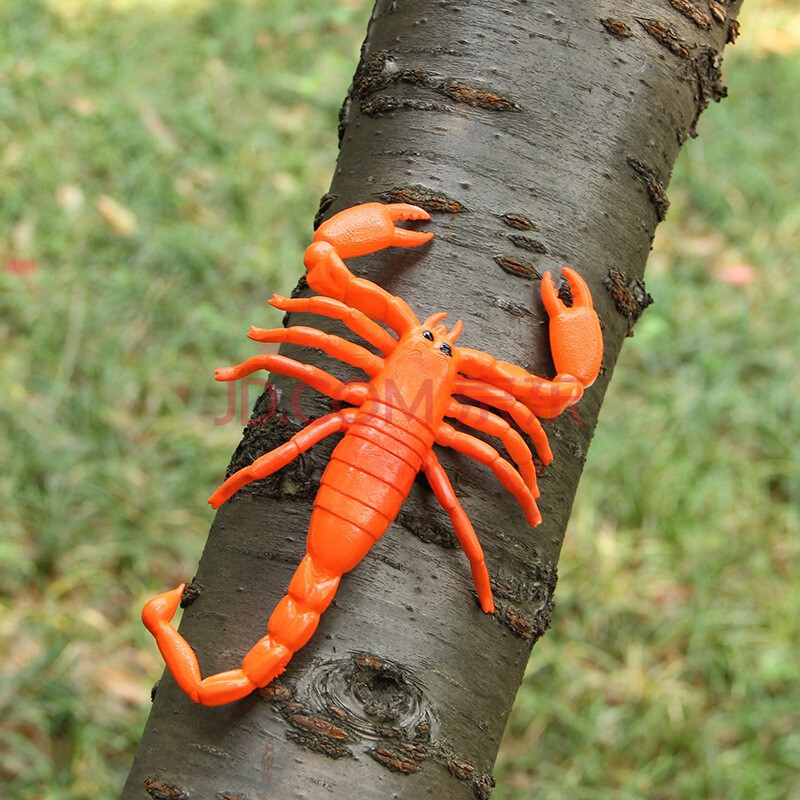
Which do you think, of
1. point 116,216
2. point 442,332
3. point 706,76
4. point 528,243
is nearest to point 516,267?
point 528,243

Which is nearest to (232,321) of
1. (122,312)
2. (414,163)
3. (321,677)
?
(122,312)

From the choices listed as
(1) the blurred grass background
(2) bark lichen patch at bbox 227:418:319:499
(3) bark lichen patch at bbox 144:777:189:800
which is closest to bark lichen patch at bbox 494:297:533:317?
(2) bark lichen patch at bbox 227:418:319:499

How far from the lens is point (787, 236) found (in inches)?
186

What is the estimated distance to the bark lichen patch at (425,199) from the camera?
1326mm

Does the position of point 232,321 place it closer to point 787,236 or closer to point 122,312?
point 122,312

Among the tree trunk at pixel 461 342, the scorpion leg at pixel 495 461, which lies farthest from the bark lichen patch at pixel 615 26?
the scorpion leg at pixel 495 461

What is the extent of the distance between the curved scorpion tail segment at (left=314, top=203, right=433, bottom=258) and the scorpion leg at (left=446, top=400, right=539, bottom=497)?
0.25 metres

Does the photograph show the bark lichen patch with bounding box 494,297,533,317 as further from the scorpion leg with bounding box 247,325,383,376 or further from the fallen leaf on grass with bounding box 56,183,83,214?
the fallen leaf on grass with bounding box 56,183,83,214

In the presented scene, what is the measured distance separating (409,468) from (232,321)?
2.88 meters

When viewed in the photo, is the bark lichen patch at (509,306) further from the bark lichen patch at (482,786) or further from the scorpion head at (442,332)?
the bark lichen patch at (482,786)

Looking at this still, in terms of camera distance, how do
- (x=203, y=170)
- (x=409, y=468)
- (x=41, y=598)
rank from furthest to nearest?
(x=203, y=170) → (x=41, y=598) → (x=409, y=468)

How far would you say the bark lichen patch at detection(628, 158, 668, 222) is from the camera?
4.56ft

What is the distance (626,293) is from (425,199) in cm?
34

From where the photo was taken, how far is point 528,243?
1.31 metres
